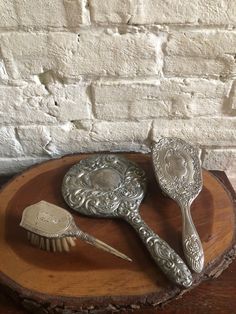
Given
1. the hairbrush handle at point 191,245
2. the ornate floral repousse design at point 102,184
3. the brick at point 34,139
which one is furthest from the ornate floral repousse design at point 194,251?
the brick at point 34,139

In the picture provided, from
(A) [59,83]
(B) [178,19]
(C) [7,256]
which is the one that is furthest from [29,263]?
(B) [178,19]

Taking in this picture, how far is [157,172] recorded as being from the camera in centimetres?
64

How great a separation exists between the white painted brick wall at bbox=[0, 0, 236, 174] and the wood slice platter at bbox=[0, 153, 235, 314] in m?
0.10

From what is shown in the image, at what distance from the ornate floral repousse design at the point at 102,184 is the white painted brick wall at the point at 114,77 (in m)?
0.07

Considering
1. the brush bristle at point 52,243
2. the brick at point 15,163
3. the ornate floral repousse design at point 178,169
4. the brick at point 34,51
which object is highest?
the brick at point 34,51

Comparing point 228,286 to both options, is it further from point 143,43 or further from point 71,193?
point 143,43

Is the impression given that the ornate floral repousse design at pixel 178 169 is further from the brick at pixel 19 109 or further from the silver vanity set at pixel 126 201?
the brick at pixel 19 109

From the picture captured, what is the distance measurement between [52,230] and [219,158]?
390 millimetres

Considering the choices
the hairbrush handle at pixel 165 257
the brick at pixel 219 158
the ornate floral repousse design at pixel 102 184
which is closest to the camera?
the hairbrush handle at pixel 165 257

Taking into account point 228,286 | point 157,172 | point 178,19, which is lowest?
point 228,286

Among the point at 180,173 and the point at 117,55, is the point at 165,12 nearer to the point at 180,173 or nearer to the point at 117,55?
the point at 117,55

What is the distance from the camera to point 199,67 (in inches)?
24.6

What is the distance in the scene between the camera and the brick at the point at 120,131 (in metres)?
0.70

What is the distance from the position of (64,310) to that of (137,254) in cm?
13
